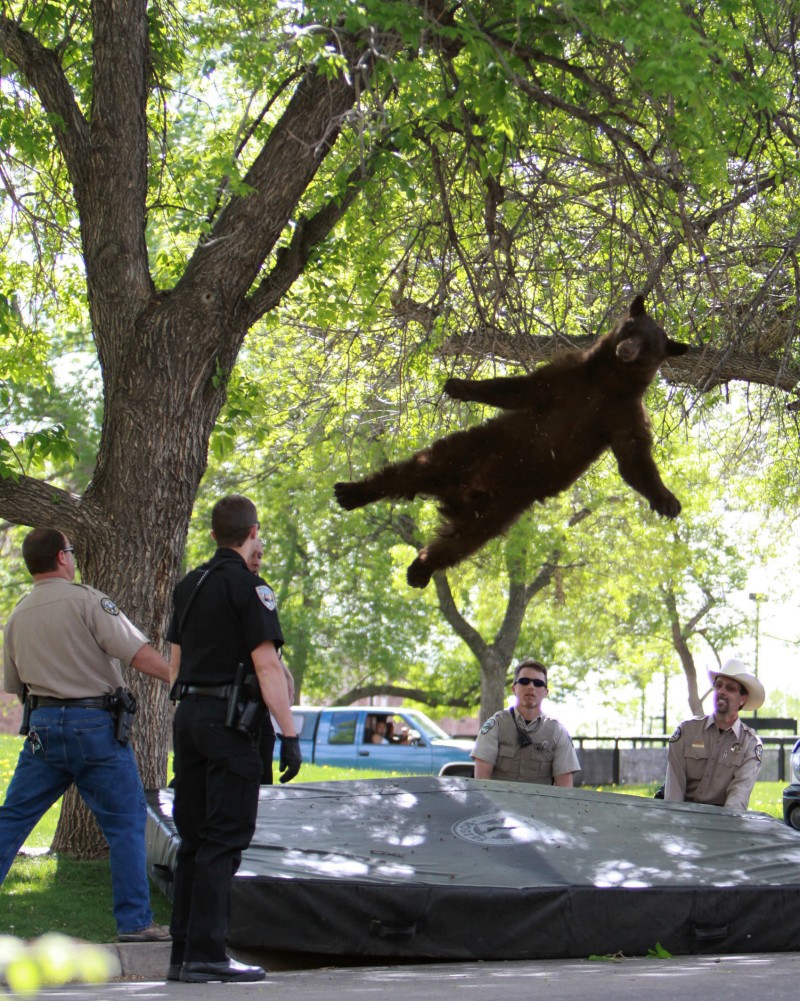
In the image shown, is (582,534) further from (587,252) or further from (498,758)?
(498,758)

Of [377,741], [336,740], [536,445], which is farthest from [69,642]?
[336,740]

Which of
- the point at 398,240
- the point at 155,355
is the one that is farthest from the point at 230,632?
the point at 398,240

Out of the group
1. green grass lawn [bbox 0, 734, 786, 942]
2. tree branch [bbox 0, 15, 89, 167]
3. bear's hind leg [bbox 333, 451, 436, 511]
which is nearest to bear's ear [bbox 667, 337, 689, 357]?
bear's hind leg [bbox 333, 451, 436, 511]

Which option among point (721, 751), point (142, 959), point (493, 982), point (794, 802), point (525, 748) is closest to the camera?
point (493, 982)

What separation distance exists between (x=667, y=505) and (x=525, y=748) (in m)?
3.08

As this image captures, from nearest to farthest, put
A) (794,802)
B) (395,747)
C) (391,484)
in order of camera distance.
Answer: (391,484)
(794,802)
(395,747)

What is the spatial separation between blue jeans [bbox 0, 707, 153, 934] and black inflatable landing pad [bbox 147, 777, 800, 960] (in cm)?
50

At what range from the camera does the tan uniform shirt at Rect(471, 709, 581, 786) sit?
799 cm

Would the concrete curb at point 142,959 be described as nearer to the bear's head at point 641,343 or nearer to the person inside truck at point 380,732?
the bear's head at point 641,343

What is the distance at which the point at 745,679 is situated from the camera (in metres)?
7.61

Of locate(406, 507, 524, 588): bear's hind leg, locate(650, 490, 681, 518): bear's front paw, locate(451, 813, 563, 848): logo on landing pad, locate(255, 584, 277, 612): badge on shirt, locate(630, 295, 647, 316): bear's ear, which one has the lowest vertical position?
locate(451, 813, 563, 848): logo on landing pad

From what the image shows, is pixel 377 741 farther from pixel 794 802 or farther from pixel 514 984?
pixel 514 984

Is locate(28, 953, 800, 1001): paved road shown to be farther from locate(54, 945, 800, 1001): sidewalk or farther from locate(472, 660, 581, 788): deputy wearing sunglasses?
locate(472, 660, 581, 788): deputy wearing sunglasses

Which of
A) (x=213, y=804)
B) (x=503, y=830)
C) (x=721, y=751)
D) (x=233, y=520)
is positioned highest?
(x=233, y=520)
